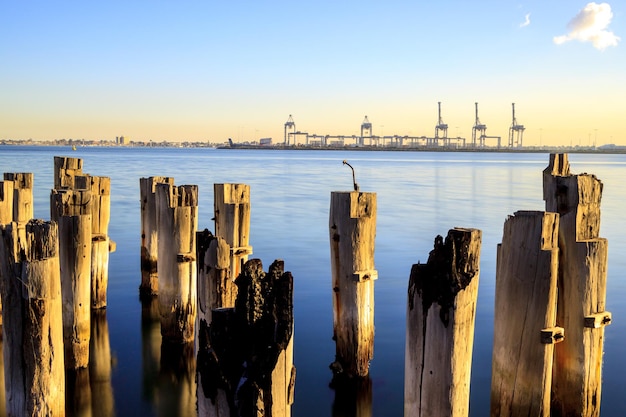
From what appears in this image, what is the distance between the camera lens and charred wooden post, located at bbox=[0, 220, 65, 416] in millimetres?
4051

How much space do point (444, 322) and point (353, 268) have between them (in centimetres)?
218

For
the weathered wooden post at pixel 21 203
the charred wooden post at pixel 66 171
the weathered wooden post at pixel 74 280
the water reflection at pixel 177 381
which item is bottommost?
the water reflection at pixel 177 381

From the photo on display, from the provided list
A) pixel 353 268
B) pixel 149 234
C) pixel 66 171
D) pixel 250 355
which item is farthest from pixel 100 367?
pixel 250 355

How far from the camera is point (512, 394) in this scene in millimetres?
4363

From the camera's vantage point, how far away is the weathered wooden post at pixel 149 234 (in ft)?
28.9

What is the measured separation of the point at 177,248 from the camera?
6.68 metres

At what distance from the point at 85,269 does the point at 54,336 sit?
1863 mm

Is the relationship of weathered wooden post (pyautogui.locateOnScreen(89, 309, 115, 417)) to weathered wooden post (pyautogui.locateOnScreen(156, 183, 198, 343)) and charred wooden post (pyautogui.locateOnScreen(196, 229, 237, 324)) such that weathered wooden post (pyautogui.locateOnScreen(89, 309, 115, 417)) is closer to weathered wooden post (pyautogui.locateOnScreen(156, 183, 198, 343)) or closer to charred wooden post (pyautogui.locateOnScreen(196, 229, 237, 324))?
weathered wooden post (pyautogui.locateOnScreen(156, 183, 198, 343))

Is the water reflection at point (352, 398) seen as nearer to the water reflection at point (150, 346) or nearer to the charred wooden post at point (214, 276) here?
the water reflection at point (150, 346)

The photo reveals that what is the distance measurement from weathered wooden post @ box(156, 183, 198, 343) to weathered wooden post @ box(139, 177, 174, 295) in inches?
77.3

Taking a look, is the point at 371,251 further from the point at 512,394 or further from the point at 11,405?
the point at 11,405

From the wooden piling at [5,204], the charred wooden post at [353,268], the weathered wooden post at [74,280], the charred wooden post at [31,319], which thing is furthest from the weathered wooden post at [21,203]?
the charred wooden post at [353,268]

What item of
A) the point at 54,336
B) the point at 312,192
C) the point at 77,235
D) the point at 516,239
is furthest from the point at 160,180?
the point at 312,192

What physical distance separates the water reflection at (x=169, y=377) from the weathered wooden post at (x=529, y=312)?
3.15 metres
